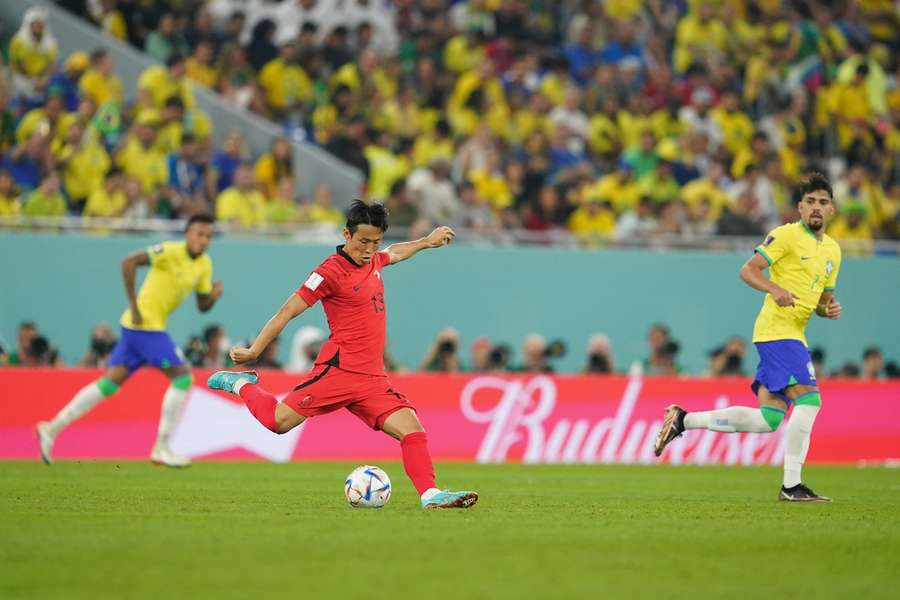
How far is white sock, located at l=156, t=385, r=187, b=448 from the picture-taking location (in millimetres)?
16484

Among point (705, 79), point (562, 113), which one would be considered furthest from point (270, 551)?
point (705, 79)

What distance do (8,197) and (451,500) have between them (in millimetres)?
11762

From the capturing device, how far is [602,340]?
71.9ft

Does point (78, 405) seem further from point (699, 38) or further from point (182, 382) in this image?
point (699, 38)

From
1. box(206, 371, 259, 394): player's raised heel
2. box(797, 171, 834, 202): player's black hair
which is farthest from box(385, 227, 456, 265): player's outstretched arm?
box(797, 171, 834, 202): player's black hair

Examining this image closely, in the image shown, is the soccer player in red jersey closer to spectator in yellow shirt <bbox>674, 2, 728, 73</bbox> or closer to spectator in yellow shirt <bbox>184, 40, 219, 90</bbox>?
spectator in yellow shirt <bbox>184, 40, 219, 90</bbox>

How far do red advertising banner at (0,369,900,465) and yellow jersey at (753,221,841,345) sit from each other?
7.82 meters

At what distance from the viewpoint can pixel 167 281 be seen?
16453 millimetres

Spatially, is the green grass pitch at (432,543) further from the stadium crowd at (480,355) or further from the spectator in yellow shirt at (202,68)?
the spectator in yellow shirt at (202,68)

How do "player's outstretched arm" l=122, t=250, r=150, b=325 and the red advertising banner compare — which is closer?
"player's outstretched arm" l=122, t=250, r=150, b=325

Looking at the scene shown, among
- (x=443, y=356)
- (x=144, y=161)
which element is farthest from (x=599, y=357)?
(x=144, y=161)

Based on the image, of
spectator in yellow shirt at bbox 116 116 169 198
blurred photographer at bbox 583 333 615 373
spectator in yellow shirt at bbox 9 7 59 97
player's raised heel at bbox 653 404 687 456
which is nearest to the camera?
player's raised heel at bbox 653 404 687 456

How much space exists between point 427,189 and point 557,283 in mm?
2527

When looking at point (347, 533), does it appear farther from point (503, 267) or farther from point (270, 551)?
point (503, 267)
